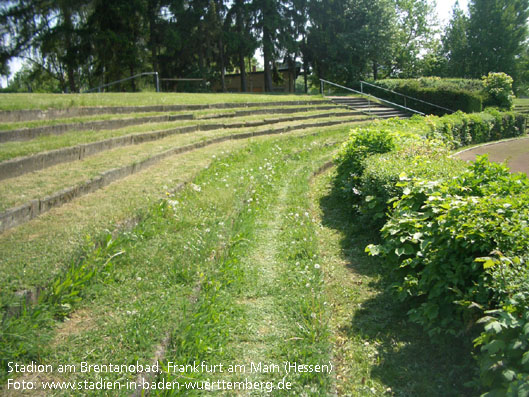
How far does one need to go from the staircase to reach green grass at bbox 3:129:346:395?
15.9 metres

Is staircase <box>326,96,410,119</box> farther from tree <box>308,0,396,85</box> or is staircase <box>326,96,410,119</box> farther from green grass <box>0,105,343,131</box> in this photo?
tree <box>308,0,396,85</box>

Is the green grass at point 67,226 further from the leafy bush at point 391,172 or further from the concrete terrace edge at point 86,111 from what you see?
the concrete terrace edge at point 86,111

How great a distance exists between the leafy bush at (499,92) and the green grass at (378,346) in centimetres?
2281

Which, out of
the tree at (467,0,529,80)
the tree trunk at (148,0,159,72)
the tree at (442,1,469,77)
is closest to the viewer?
the tree trunk at (148,0,159,72)

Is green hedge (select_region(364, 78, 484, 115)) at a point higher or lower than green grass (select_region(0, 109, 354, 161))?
higher

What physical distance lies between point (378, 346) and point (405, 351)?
22 cm

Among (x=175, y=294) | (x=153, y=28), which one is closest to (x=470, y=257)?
(x=175, y=294)

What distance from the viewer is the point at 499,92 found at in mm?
23281

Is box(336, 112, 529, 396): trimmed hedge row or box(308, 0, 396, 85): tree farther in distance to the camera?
box(308, 0, 396, 85): tree

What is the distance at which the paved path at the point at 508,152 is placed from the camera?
12148 mm

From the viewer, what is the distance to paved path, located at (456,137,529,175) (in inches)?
478

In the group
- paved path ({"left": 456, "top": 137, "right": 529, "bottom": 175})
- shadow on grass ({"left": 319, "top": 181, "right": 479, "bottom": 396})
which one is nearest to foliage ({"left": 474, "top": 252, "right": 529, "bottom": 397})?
shadow on grass ({"left": 319, "top": 181, "right": 479, "bottom": 396})

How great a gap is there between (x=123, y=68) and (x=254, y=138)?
615 inches

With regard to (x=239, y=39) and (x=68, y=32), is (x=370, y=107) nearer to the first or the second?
(x=239, y=39)
